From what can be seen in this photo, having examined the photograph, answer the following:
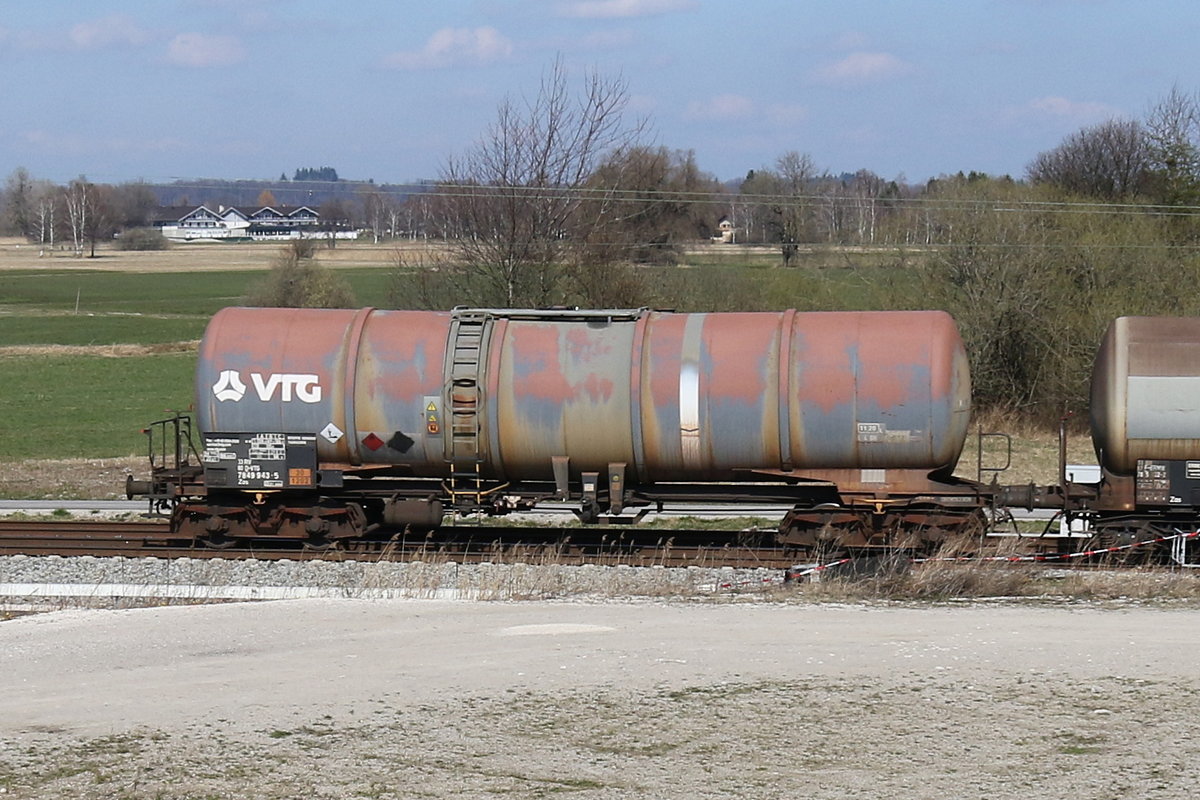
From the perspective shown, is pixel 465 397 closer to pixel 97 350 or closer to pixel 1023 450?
pixel 1023 450

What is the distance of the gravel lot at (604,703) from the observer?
329 inches

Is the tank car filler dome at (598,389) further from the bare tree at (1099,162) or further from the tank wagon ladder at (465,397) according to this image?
the bare tree at (1099,162)

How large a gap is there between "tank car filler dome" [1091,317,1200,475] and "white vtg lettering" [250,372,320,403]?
31.8 feet

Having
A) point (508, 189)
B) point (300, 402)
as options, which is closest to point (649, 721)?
point (300, 402)

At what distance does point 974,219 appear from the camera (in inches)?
1388

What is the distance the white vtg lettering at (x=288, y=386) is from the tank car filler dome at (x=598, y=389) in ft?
0.06

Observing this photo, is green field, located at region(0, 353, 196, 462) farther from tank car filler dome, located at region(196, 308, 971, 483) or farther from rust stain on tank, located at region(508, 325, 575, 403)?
rust stain on tank, located at region(508, 325, 575, 403)

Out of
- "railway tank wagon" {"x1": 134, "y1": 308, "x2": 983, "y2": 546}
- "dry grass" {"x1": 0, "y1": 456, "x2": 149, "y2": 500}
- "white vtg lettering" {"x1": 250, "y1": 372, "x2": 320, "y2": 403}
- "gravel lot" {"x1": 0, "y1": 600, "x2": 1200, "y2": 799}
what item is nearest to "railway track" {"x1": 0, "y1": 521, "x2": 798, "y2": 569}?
"railway tank wagon" {"x1": 134, "y1": 308, "x2": 983, "y2": 546}

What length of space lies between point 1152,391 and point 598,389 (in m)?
6.58

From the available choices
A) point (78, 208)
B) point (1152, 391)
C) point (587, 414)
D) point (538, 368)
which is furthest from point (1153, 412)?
point (78, 208)

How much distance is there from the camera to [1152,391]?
15.8 metres

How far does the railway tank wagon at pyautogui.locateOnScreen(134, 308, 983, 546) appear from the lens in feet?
51.5

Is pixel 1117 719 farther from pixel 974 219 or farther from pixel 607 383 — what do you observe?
pixel 974 219

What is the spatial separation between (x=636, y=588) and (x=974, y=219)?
2304cm
